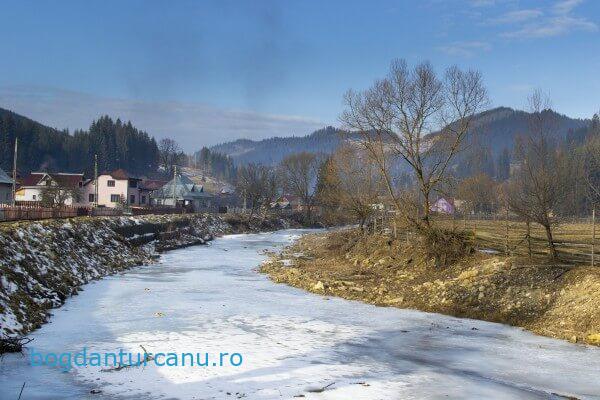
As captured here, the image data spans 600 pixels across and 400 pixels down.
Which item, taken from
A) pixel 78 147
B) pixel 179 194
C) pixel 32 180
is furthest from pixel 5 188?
pixel 78 147

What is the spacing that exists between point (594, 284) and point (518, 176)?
597 cm

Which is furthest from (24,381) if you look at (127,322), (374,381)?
(374,381)

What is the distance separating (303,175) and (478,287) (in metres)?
83.7

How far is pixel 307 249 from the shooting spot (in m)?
43.2

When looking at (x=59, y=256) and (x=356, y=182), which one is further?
(x=356, y=182)

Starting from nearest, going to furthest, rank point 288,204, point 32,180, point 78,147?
point 32,180 < point 288,204 < point 78,147

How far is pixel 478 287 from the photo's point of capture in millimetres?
18750

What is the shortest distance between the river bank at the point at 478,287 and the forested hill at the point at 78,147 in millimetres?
120430

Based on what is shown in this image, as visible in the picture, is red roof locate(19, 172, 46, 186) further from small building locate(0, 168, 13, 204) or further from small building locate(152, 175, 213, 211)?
small building locate(0, 168, 13, 204)

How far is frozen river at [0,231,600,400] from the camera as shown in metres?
9.94

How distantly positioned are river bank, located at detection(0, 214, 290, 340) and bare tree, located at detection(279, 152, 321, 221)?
50253 mm

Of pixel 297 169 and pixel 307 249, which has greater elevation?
pixel 297 169

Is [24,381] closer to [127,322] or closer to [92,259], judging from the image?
[127,322]

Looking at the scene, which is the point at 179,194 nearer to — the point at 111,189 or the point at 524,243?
the point at 111,189
